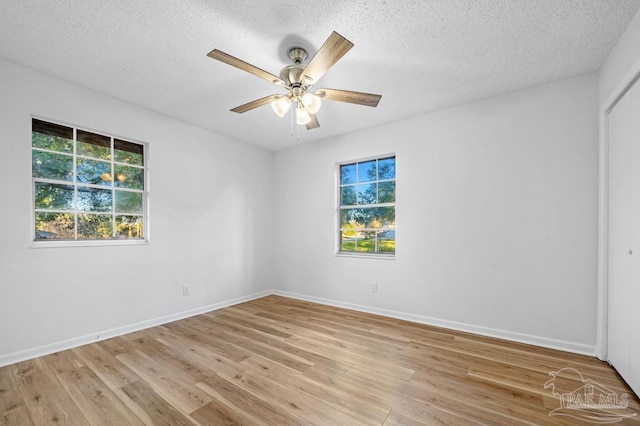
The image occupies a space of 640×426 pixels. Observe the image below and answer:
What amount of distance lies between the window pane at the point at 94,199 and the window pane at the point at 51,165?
194 mm

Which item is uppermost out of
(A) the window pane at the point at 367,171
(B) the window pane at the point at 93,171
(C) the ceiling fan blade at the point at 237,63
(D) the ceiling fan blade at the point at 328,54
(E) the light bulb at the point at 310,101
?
(D) the ceiling fan blade at the point at 328,54

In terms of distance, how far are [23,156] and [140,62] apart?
1402 millimetres

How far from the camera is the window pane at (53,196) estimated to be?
2695 mm

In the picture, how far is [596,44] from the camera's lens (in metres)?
2.20

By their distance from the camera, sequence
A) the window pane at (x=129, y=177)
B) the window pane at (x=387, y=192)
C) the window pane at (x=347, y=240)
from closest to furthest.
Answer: the window pane at (x=129, y=177)
the window pane at (x=387, y=192)
the window pane at (x=347, y=240)

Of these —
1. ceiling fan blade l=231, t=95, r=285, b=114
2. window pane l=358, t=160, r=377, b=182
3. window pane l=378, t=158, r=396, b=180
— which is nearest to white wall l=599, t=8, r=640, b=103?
window pane l=378, t=158, r=396, b=180

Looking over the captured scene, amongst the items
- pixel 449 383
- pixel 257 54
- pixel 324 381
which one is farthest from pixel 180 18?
pixel 449 383

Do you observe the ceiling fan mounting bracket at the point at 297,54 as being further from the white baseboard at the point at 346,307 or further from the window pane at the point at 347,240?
the white baseboard at the point at 346,307

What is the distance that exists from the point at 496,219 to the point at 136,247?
164 inches

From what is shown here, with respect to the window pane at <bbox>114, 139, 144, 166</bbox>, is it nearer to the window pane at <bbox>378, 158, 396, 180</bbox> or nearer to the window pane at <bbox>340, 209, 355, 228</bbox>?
the window pane at <bbox>340, 209, 355, 228</bbox>

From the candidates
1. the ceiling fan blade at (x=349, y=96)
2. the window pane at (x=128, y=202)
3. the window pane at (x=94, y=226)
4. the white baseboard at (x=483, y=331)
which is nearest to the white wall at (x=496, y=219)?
the white baseboard at (x=483, y=331)

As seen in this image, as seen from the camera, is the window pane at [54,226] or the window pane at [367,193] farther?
the window pane at [367,193]

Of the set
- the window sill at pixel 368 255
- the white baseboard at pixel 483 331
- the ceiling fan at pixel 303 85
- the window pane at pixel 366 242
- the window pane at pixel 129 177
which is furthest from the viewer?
the window pane at pixel 366 242

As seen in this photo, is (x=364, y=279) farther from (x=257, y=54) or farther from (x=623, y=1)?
(x=623, y=1)
